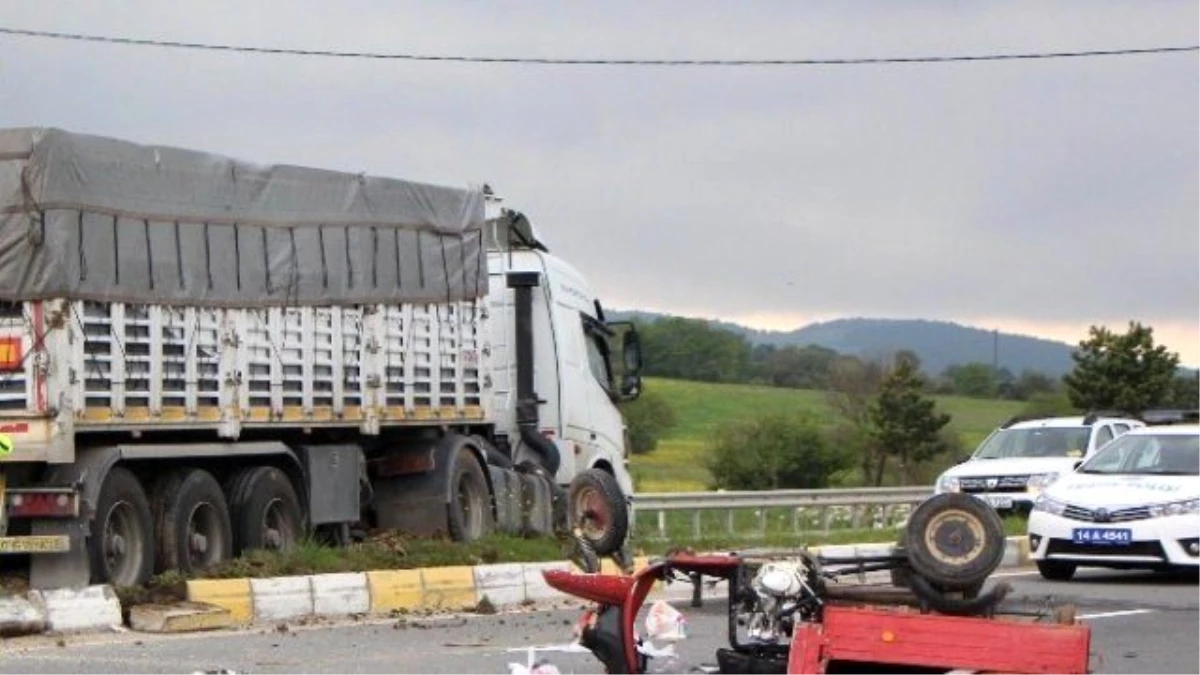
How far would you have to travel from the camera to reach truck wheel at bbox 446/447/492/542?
19609 millimetres

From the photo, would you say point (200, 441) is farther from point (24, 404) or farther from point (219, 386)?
point (24, 404)

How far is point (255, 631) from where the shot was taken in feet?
45.1

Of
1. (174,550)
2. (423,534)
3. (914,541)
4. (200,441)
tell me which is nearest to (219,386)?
(200,441)

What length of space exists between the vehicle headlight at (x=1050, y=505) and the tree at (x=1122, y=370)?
35.4 meters

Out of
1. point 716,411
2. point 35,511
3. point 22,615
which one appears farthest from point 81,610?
point 716,411

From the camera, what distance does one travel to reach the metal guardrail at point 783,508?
2881 cm

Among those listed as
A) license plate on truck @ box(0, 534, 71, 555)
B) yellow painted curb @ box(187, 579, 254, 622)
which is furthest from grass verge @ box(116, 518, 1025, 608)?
license plate on truck @ box(0, 534, 71, 555)

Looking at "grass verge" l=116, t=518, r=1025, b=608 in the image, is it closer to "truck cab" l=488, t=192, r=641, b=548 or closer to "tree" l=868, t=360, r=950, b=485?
"truck cab" l=488, t=192, r=641, b=548

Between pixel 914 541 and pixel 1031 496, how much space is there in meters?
17.7

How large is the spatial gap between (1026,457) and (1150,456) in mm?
6972

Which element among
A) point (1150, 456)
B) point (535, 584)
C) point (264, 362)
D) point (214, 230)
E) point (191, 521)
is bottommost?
point (535, 584)

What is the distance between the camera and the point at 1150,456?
1916cm

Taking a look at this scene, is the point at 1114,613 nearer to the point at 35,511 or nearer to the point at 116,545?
the point at 116,545

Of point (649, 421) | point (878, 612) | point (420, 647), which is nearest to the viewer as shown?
point (878, 612)
